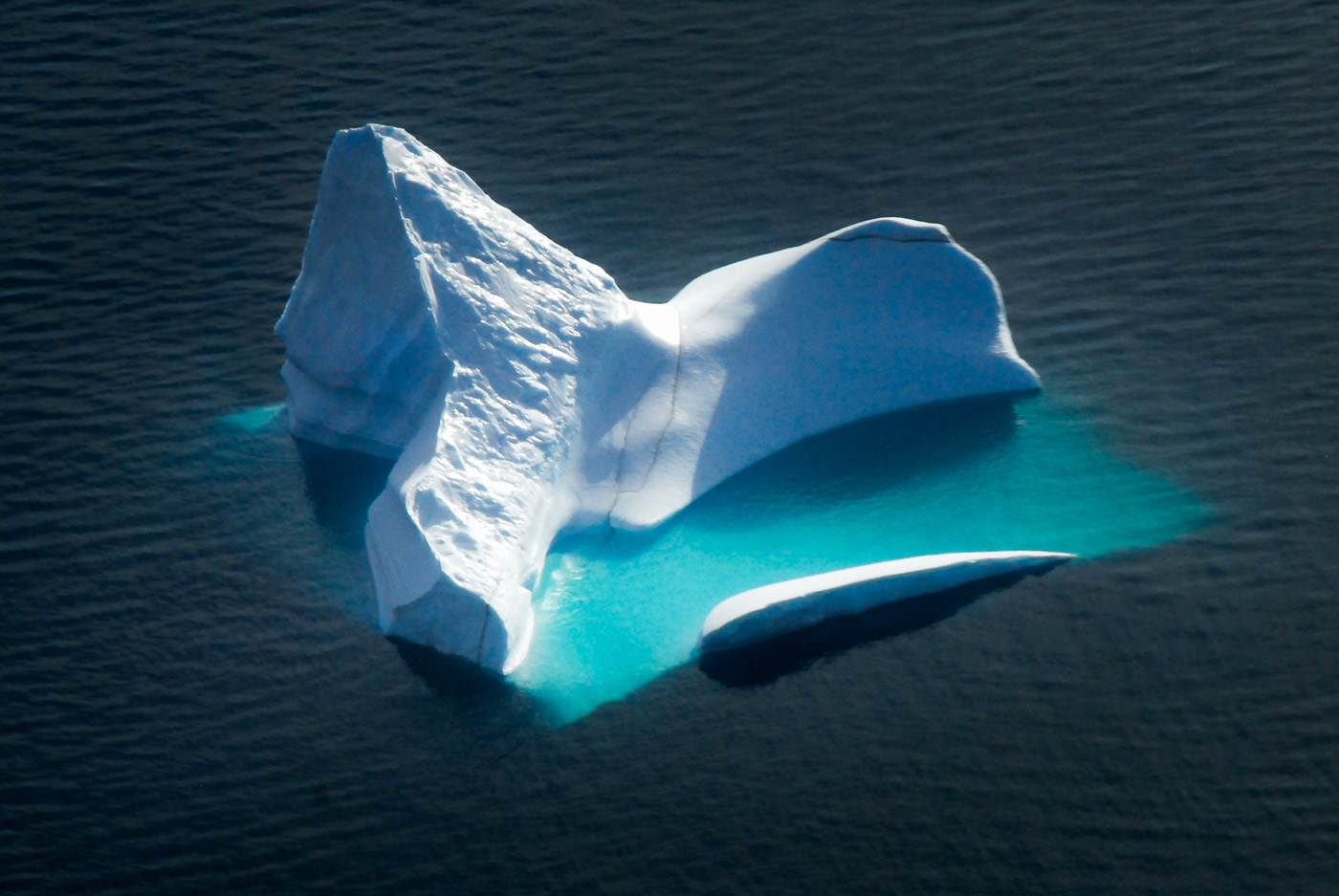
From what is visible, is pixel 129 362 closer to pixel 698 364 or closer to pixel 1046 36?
pixel 698 364

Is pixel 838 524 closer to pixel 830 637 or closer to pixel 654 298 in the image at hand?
pixel 830 637

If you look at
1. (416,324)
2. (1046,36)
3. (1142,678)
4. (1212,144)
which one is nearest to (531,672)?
(416,324)

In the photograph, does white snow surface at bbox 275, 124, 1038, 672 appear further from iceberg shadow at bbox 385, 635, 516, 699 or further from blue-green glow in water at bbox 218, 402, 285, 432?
blue-green glow in water at bbox 218, 402, 285, 432

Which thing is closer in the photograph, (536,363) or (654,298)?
(536,363)

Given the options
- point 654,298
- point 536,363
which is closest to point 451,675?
point 536,363

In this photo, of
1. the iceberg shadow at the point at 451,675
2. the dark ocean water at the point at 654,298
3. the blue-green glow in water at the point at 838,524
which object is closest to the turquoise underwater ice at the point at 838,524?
the blue-green glow in water at the point at 838,524
